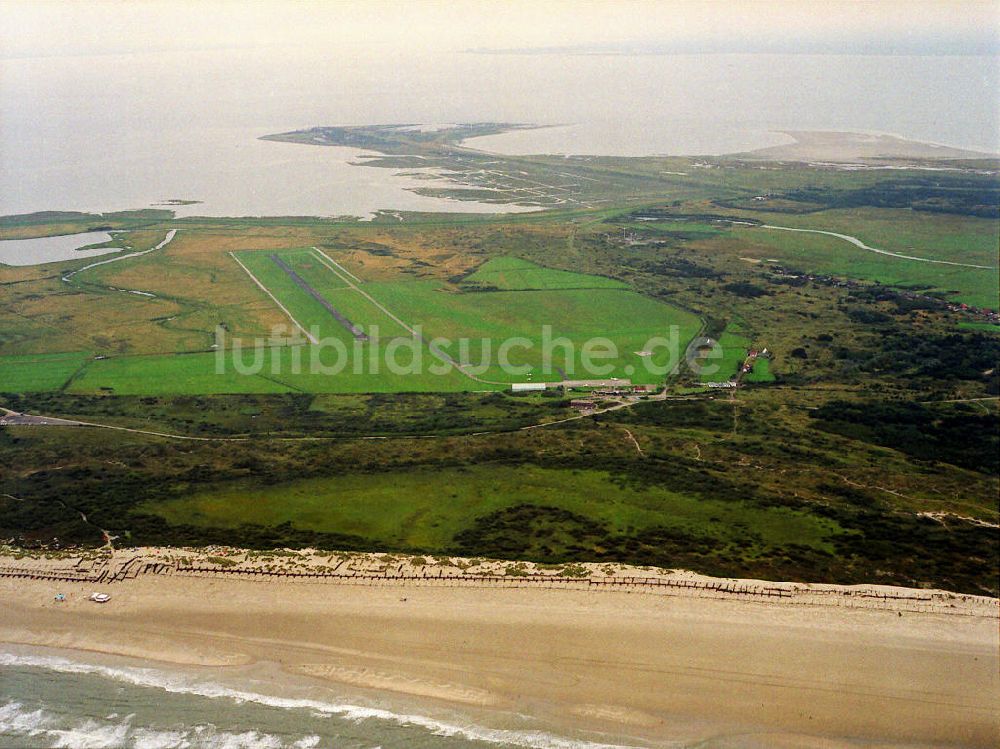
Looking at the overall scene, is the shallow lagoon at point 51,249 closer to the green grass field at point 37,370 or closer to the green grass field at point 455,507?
the green grass field at point 37,370

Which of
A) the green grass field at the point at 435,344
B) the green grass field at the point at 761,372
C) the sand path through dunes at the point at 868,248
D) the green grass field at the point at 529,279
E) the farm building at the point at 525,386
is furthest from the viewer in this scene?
the sand path through dunes at the point at 868,248

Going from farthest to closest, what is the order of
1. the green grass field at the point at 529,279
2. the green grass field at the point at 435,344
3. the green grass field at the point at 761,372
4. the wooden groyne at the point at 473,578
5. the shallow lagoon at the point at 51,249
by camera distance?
the shallow lagoon at the point at 51,249, the green grass field at the point at 529,279, the green grass field at the point at 761,372, the green grass field at the point at 435,344, the wooden groyne at the point at 473,578

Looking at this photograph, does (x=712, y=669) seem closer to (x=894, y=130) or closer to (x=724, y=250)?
(x=724, y=250)

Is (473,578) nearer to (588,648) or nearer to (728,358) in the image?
(588,648)

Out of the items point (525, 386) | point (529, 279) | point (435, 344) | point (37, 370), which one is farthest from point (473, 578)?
point (529, 279)

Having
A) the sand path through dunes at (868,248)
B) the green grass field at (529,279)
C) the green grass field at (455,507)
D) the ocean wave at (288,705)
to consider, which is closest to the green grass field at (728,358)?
the green grass field at (529,279)

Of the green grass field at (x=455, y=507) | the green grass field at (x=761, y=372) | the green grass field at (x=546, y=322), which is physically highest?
the green grass field at (x=546, y=322)
